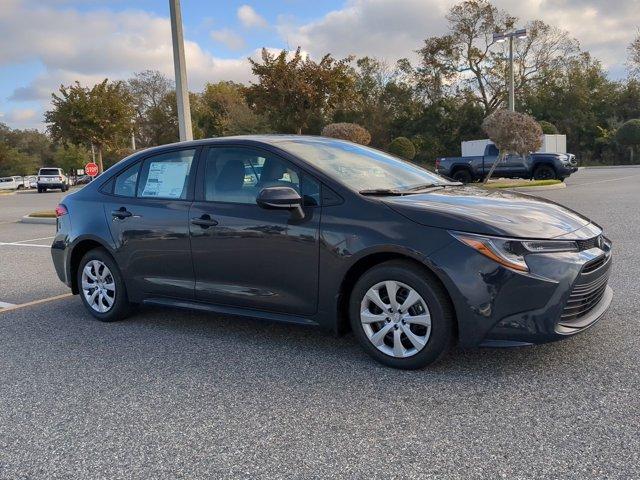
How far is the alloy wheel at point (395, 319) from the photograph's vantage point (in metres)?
3.91

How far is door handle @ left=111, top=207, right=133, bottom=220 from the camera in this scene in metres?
5.37

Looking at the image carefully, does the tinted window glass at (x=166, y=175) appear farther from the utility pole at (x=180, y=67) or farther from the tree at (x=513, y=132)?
the tree at (x=513, y=132)

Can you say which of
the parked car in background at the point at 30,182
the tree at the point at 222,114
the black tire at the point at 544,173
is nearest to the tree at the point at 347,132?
the black tire at the point at 544,173

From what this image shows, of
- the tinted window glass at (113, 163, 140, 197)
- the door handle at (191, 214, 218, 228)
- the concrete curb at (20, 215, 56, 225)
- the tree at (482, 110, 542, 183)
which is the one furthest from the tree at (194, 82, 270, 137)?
the door handle at (191, 214, 218, 228)

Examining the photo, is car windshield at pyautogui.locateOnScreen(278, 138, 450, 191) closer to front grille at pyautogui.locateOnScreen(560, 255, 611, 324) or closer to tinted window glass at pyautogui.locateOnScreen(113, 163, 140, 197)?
front grille at pyautogui.locateOnScreen(560, 255, 611, 324)

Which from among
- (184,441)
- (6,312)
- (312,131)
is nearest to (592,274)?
(184,441)

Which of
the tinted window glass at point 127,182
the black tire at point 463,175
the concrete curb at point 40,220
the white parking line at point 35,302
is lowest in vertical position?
the white parking line at point 35,302

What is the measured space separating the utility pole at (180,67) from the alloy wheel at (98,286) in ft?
24.7

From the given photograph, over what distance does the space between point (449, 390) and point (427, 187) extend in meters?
1.70

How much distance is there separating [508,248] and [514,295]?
11.3 inches

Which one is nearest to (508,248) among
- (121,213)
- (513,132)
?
(121,213)

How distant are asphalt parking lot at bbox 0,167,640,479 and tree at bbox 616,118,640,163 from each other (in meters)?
41.5

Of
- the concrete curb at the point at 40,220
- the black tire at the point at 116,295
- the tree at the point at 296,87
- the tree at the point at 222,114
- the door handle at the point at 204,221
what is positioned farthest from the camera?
the tree at the point at 222,114

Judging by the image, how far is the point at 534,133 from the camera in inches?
782
